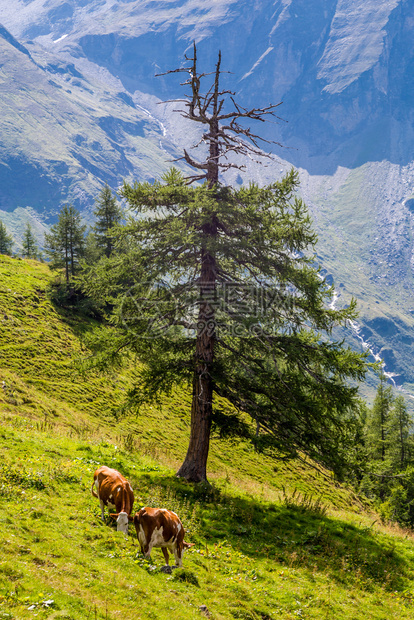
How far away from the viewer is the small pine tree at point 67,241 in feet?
142

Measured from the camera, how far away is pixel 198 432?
15.3 meters

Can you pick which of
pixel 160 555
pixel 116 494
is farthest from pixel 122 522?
pixel 160 555

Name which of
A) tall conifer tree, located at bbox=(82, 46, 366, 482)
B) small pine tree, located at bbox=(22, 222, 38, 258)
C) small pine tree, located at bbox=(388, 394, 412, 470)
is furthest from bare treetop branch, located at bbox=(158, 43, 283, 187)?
small pine tree, located at bbox=(22, 222, 38, 258)

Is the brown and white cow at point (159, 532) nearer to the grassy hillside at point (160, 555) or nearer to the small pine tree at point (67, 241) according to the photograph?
the grassy hillside at point (160, 555)

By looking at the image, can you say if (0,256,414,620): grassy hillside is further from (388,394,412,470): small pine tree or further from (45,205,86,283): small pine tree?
(388,394,412,470): small pine tree

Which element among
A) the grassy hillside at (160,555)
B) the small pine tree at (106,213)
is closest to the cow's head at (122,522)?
the grassy hillside at (160,555)

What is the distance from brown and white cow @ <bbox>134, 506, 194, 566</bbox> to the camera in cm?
937

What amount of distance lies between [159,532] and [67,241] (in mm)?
38939

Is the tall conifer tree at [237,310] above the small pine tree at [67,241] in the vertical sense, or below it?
Result: below

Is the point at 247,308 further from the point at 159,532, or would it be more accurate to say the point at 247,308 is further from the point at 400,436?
the point at 400,436

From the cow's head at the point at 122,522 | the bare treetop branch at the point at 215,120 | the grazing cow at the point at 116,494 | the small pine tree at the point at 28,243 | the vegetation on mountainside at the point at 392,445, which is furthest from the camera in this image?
the small pine tree at the point at 28,243

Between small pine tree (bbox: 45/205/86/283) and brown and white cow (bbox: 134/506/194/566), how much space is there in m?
37.1

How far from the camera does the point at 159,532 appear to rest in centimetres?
939

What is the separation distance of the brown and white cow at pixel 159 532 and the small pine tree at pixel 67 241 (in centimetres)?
3706
